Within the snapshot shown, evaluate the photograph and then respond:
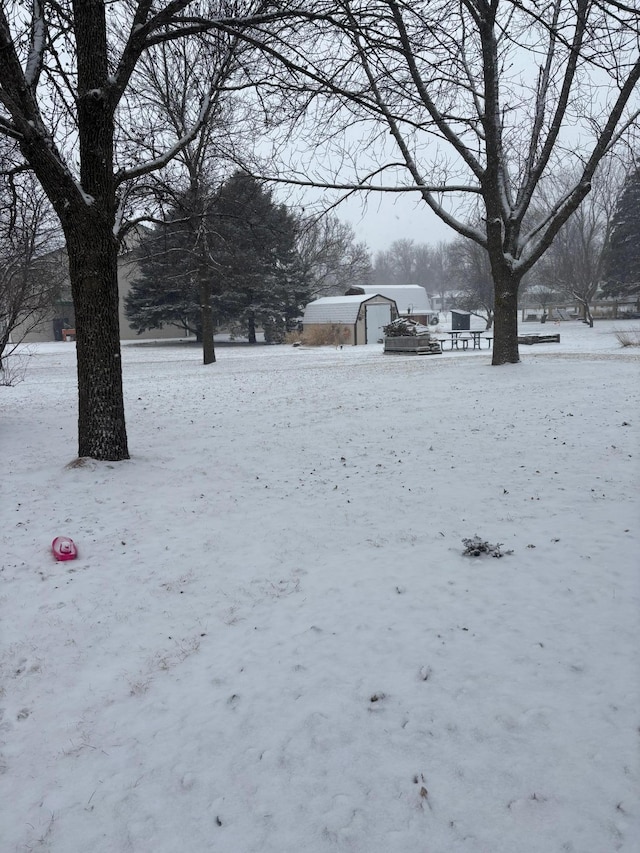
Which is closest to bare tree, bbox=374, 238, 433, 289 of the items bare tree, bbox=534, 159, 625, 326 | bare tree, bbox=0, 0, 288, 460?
bare tree, bbox=534, 159, 625, 326

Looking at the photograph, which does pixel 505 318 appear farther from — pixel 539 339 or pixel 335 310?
pixel 335 310

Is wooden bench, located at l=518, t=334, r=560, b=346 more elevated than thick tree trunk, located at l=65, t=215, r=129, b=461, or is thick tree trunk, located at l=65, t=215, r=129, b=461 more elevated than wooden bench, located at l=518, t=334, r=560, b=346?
wooden bench, located at l=518, t=334, r=560, b=346

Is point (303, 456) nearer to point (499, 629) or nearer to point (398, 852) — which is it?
point (499, 629)

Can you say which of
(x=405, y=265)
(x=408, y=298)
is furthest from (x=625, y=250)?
(x=405, y=265)

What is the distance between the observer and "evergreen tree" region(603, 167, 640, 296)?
41.8 meters

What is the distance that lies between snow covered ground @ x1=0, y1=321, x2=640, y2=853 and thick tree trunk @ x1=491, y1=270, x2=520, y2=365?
27.6ft

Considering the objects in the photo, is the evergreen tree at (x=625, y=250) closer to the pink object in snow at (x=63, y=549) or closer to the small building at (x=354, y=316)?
the small building at (x=354, y=316)

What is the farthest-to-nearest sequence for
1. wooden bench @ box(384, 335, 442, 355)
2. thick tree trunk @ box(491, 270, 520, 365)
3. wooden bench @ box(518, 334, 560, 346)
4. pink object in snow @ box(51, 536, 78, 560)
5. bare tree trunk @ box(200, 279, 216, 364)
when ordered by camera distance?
wooden bench @ box(518, 334, 560, 346), wooden bench @ box(384, 335, 442, 355), bare tree trunk @ box(200, 279, 216, 364), thick tree trunk @ box(491, 270, 520, 365), pink object in snow @ box(51, 536, 78, 560)

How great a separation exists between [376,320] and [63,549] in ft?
113

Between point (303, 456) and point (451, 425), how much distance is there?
8.29 feet

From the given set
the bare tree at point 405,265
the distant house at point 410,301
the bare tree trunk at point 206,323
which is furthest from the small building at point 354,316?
the bare tree at point 405,265

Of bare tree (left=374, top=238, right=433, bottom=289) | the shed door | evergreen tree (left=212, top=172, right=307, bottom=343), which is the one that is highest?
bare tree (left=374, top=238, right=433, bottom=289)

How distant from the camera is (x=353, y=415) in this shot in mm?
9781

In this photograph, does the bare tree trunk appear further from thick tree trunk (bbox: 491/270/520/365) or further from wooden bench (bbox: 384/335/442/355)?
thick tree trunk (bbox: 491/270/520/365)
